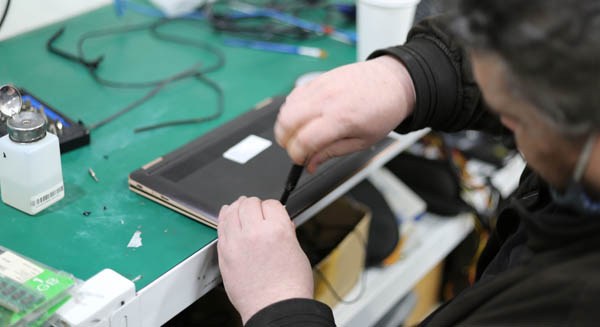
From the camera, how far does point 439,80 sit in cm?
86

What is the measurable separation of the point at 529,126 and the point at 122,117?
696 millimetres

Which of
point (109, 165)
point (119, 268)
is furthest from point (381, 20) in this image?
point (119, 268)

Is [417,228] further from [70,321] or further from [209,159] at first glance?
[70,321]

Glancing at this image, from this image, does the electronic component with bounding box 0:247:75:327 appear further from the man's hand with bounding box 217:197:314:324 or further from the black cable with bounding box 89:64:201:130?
the black cable with bounding box 89:64:201:130

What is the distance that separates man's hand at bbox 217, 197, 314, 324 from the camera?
695mm

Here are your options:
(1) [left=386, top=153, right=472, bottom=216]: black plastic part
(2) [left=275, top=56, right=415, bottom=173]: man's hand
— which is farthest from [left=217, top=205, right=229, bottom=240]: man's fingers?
(1) [left=386, top=153, right=472, bottom=216]: black plastic part

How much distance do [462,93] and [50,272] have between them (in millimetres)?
591

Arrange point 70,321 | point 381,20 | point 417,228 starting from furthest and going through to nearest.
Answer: point 417,228 → point 381,20 → point 70,321

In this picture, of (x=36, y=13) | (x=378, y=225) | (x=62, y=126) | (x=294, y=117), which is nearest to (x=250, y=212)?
(x=294, y=117)

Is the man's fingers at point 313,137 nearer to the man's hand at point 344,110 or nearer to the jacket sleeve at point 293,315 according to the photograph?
the man's hand at point 344,110

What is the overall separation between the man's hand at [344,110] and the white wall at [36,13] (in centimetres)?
68

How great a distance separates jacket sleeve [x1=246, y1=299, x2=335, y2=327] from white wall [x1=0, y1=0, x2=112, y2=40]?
2.57 feet

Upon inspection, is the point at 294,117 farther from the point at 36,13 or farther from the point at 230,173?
the point at 36,13

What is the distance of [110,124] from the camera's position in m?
0.99
